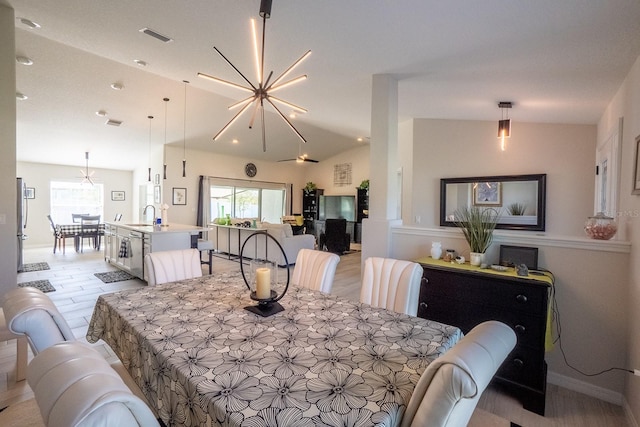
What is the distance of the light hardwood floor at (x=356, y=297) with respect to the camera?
1.87 m

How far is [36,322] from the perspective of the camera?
1067 mm

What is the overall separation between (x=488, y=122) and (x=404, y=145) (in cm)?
142

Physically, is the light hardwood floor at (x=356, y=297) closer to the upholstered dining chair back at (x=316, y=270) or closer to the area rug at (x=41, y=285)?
the area rug at (x=41, y=285)

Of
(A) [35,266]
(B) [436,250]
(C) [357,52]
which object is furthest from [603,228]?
(A) [35,266]

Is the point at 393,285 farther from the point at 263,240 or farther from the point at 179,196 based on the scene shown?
the point at 179,196

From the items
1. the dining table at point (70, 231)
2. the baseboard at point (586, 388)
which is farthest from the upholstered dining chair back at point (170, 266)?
the dining table at point (70, 231)

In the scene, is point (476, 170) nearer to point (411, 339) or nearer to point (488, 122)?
point (488, 122)

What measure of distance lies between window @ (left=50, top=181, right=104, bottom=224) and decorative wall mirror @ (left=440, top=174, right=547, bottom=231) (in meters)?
10.6

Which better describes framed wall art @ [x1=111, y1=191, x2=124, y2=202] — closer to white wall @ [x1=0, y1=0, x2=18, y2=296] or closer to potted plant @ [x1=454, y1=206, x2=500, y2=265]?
white wall @ [x1=0, y1=0, x2=18, y2=296]

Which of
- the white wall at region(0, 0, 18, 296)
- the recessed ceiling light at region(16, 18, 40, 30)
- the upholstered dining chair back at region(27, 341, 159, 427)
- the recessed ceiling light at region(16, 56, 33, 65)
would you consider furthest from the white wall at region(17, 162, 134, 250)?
the upholstered dining chair back at region(27, 341, 159, 427)

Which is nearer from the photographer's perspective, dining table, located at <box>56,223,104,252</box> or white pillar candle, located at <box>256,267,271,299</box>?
white pillar candle, located at <box>256,267,271,299</box>

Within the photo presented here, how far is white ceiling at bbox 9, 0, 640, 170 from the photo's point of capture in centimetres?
192

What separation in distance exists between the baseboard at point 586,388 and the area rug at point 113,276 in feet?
19.3

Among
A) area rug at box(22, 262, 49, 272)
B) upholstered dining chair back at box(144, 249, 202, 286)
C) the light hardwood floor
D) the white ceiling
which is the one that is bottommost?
the light hardwood floor
